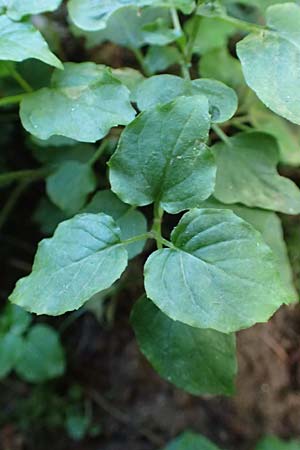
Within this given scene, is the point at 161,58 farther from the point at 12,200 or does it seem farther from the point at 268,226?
the point at 12,200

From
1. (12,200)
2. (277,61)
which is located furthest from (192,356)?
(12,200)

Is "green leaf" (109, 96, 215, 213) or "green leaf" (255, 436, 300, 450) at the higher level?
"green leaf" (109, 96, 215, 213)

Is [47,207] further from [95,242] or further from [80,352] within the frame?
[95,242]

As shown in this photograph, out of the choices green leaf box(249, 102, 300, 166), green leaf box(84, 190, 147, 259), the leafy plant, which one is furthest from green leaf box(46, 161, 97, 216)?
green leaf box(249, 102, 300, 166)

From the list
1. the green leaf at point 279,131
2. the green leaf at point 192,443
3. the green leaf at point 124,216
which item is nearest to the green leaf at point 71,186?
the green leaf at point 124,216

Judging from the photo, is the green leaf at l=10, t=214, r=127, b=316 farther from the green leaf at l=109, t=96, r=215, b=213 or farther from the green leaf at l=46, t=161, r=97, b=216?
the green leaf at l=46, t=161, r=97, b=216

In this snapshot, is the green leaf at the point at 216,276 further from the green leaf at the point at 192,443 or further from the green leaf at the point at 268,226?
the green leaf at the point at 192,443
